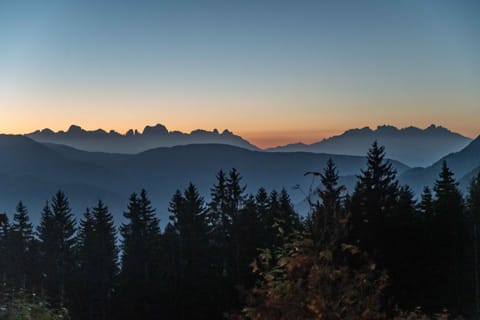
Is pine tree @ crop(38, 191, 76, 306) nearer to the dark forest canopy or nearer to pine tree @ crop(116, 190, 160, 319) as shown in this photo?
the dark forest canopy

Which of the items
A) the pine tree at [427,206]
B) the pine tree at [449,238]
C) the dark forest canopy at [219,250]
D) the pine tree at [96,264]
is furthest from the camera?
the pine tree at [96,264]

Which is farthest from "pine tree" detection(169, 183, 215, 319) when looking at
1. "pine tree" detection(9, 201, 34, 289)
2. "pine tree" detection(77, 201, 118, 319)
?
"pine tree" detection(9, 201, 34, 289)

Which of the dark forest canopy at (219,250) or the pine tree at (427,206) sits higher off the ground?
the pine tree at (427,206)

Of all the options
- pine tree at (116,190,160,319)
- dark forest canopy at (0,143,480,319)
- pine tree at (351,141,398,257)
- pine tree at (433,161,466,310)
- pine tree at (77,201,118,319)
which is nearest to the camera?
pine tree at (433,161,466,310)

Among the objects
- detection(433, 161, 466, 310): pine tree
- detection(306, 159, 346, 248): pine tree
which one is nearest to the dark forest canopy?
detection(433, 161, 466, 310): pine tree

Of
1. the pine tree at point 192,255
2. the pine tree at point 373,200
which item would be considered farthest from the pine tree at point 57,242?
the pine tree at point 373,200

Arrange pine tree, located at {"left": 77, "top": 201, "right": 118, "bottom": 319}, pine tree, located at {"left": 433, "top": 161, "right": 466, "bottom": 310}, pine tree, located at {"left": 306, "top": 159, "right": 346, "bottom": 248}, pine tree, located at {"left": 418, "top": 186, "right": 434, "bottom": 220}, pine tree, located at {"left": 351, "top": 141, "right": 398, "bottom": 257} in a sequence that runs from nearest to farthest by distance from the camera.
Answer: pine tree, located at {"left": 306, "top": 159, "right": 346, "bottom": 248}, pine tree, located at {"left": 433, "top": 161, "right": 466, "bottom": 310}, pine tree, located at {"left": 351, "top": 141, "right": 398, "bottom": 257}, pine tree, located at {"left": 418, "top": 186, "right": 434, "bottom": 220}, pine tree, located at {"left": 77, "top": 201, "right": 118, "bottom": 319}

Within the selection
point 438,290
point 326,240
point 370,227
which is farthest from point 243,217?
point 326,240

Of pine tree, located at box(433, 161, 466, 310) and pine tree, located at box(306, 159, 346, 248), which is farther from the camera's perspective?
pine tree, located at box(433, 161, 466, 310)

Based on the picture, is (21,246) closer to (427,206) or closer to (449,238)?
(427,206)

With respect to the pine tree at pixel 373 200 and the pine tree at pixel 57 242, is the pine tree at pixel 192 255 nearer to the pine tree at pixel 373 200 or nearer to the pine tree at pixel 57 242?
the pine tree at pixel 57 242

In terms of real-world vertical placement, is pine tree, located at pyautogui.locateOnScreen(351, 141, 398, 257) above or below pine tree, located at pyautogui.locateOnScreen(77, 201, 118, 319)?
above

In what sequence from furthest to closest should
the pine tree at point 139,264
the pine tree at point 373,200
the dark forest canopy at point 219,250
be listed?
the pine tree at point 139,264 → the pine tree at point 373,200 → the dark forest canopy at point 219,250

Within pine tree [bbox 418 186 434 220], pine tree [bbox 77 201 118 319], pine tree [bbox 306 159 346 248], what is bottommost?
pine tree [bbox 77 201 118 319]
